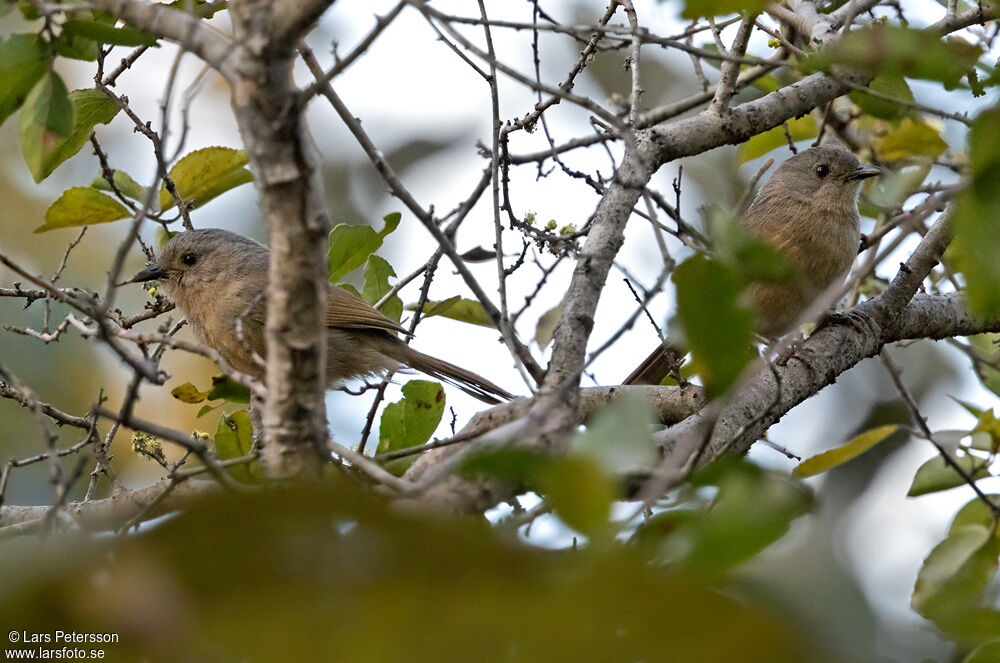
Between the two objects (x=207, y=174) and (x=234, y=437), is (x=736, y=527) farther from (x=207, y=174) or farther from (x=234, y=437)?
(x=207, y=174)

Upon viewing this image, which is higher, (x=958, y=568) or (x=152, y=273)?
(x=152, y=273)

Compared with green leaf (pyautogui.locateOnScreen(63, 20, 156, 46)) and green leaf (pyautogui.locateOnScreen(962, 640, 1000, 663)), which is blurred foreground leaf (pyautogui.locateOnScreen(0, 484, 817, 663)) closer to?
green leaf (pyautogui.locateOnScreen(962, 640, 1000, 663))

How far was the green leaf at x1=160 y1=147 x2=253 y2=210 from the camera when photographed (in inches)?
148

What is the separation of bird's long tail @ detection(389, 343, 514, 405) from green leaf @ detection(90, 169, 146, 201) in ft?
6.65

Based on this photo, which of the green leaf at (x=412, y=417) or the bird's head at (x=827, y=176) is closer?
the green leaf at (x=412, y=417)

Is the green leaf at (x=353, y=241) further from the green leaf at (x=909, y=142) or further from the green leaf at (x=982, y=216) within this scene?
the green leaf at (x=982, y=216)

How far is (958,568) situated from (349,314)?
11.0ft

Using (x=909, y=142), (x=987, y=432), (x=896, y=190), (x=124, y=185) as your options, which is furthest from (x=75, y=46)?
(x=909, y=142)

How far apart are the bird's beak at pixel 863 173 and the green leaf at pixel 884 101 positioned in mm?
2489

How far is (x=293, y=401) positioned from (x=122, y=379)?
7.32m

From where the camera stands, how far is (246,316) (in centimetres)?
525

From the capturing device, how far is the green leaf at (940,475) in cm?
360

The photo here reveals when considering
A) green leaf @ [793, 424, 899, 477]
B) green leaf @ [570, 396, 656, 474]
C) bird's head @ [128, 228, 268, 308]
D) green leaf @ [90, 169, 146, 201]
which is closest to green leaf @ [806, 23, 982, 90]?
green leaf @ [570, 396, 656, 474]

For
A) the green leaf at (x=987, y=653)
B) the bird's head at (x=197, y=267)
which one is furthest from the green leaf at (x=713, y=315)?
the bird's head at (x=197, y=267)
